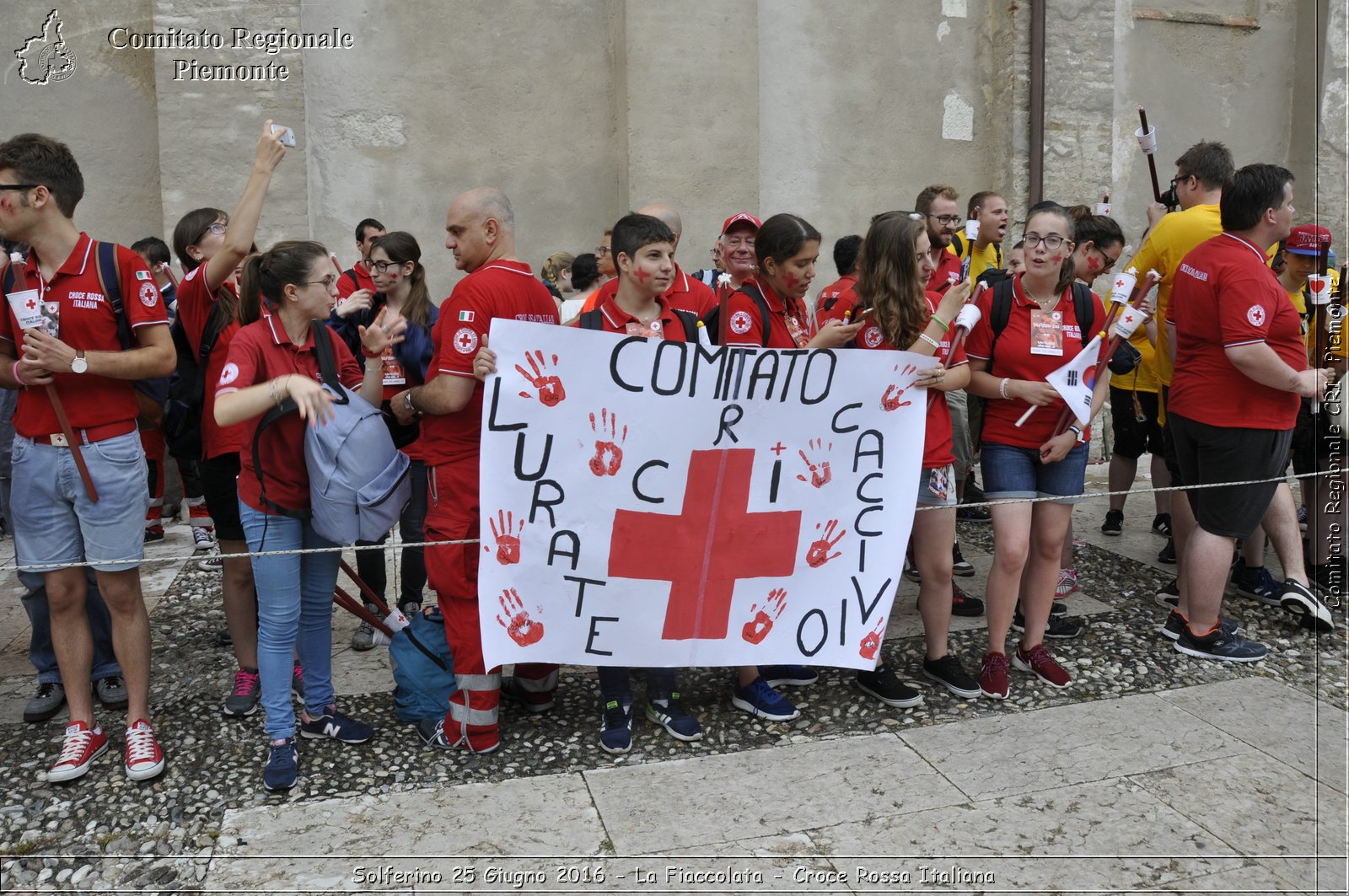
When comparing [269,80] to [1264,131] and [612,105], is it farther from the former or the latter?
[1264,131]

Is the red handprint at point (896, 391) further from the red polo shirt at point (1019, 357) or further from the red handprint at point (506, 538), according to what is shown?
the red handprint at point (506, 538)

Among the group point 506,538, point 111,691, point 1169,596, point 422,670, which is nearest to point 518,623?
point 506,538

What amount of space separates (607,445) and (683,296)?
815 millimetres

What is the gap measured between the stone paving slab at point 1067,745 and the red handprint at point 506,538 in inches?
62.4

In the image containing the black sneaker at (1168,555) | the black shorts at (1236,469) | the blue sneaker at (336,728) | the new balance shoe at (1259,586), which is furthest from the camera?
the black sneaker at (1168,555)

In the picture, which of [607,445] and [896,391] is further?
[896,391]

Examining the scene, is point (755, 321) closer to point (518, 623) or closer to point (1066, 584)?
point (518, 623)

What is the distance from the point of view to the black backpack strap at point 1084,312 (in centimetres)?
433

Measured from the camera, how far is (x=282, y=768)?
3547 millimetres

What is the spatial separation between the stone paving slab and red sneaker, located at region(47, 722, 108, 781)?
2880 mm

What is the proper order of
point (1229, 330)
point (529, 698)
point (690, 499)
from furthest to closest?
point (1229, 330) → point (529, 698) → point (690, 499)

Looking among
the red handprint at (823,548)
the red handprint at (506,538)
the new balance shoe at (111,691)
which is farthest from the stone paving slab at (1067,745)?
the new balance shoe at (111,691)

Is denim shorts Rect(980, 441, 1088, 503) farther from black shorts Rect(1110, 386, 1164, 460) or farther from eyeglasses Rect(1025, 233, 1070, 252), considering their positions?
black shorts Rect(1110, 386, 1164, 460)

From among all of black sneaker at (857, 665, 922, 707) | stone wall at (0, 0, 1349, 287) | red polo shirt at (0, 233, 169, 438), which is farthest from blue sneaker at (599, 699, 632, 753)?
stone wall at (0, 0, 1349, 287)
